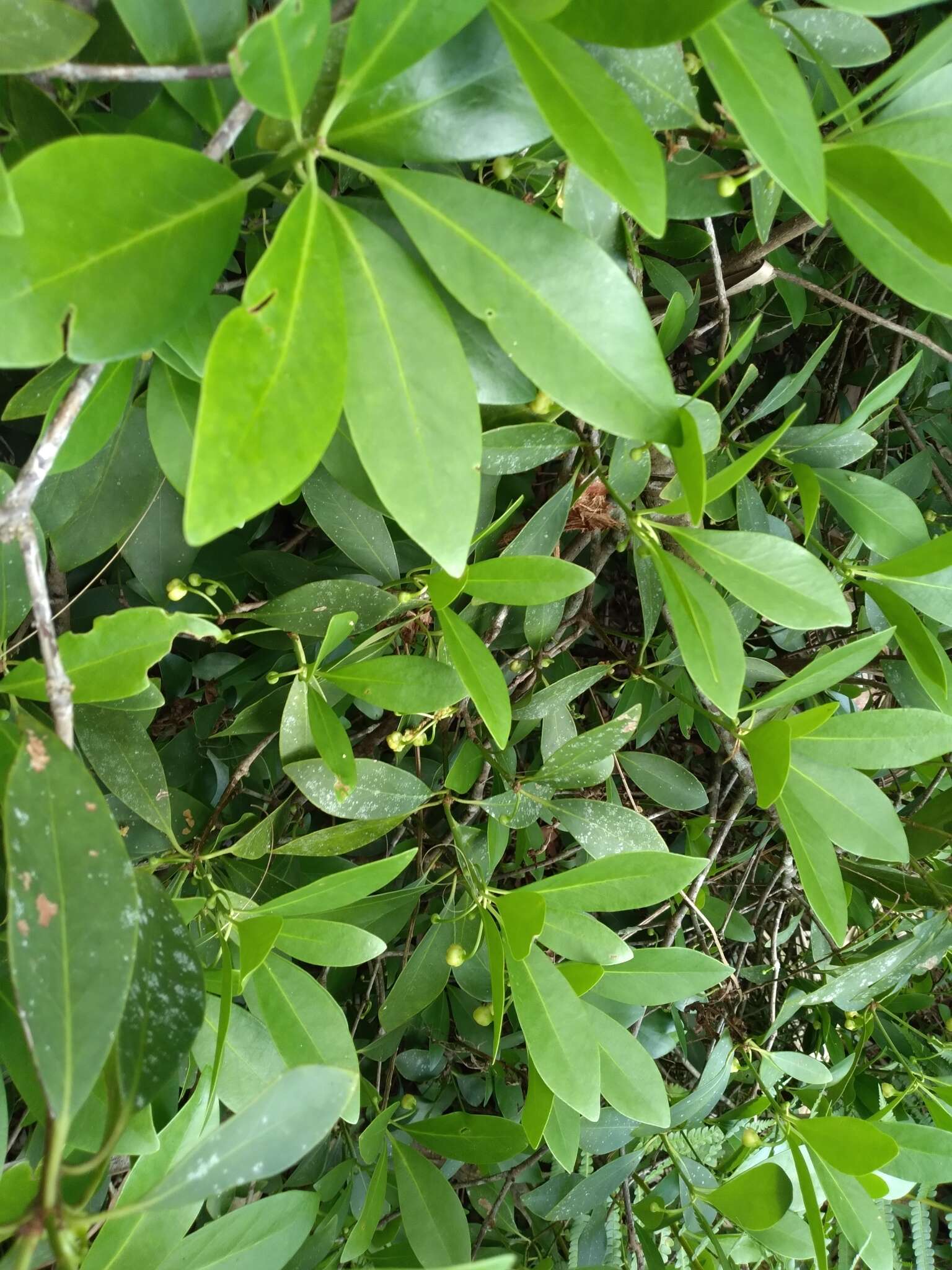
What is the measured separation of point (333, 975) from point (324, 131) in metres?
0.84

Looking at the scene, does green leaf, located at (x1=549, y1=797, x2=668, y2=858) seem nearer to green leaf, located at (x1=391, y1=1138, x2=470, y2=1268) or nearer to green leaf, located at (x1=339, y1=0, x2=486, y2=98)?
green leaf, located at (x1=391, y1=1138, x2=470, y2=1268)

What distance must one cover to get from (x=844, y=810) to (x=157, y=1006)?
0.52 m

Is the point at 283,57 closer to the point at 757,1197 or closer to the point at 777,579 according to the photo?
the point at 777,579

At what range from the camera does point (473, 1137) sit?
2.48 ft

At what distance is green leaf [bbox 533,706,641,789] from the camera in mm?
683

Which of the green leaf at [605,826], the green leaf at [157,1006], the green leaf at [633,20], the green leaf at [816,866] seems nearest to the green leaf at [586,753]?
the green leaf at [605,826]

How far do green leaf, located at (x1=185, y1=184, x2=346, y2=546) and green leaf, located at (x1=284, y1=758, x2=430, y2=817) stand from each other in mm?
349

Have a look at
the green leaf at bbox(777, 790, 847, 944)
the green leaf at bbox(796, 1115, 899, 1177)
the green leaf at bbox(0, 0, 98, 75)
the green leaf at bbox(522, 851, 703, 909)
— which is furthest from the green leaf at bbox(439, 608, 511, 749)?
the green leaf at bbox(796, 1115, 899, 1177)

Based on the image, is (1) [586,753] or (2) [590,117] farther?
(1) [586,753]

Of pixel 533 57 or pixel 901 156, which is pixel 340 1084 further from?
pixel 901 156

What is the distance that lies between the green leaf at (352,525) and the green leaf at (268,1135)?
423 mm

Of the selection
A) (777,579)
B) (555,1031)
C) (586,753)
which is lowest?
(555,1031)

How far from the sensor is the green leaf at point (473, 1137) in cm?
73

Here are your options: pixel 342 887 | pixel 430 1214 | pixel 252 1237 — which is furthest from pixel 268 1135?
pixel 430 1214
